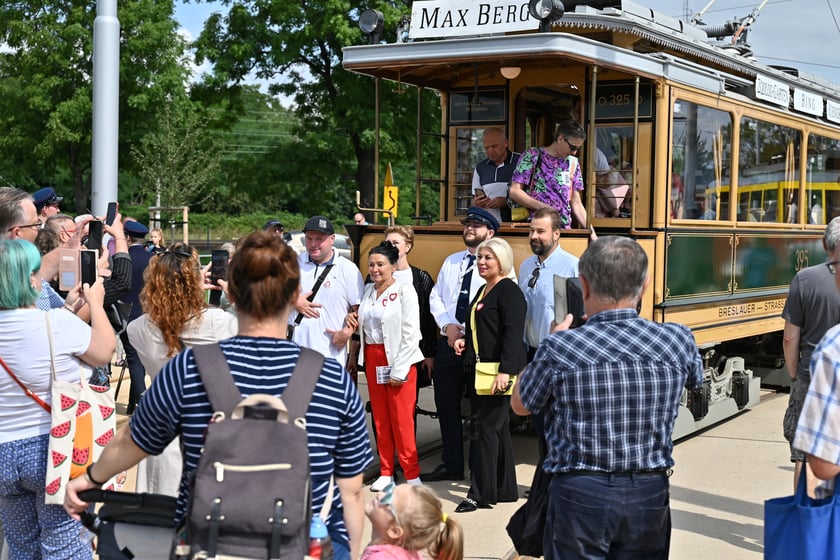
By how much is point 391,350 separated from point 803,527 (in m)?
3.88

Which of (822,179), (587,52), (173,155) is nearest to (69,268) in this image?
(587,52)

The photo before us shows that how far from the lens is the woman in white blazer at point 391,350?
22.1ft

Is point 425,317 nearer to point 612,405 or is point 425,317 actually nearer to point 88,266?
point 88,266

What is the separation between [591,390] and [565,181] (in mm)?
4580

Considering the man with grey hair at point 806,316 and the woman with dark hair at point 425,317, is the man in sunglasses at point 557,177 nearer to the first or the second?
the woman with dark hair at point 425,317

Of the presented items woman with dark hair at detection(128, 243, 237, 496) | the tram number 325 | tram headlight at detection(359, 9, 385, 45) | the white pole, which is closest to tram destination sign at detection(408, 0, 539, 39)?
tram headlight at detection(359, 9, 385, 45)

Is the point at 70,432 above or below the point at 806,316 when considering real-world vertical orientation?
below

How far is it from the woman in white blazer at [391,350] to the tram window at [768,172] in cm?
413

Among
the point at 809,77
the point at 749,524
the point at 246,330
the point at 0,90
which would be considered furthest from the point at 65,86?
the point at 246,330

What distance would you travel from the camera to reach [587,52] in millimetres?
7379

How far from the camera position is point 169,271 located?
4.21m

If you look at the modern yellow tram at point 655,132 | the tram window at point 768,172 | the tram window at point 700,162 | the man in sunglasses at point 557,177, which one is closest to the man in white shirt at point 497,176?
the modern yellow tram at point 655,132

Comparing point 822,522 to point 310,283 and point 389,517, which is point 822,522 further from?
point 310,283

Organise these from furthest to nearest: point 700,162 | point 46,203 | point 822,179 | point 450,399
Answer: point 822,179
point 700,162
point 450,399
point 46,203
